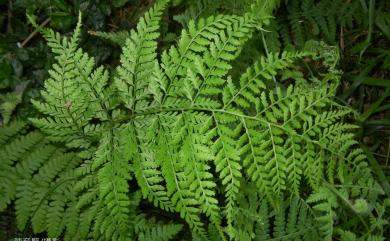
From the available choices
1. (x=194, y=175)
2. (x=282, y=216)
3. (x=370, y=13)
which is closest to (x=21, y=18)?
(x=194, y=175)

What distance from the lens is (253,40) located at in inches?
114

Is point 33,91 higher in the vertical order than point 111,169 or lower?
higher

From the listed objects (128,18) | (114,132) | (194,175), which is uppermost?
(128,18)

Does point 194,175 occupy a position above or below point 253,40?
below

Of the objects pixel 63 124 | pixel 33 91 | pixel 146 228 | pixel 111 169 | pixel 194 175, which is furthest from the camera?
pixel 33 91

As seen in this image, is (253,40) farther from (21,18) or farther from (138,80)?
(21,18)

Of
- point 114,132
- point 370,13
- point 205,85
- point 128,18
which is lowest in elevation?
point 114,132

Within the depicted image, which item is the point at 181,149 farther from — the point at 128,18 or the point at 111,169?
the point at 128,18

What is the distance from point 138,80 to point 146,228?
1028 millimetres

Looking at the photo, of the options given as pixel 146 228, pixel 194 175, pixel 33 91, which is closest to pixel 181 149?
pixel 194 175

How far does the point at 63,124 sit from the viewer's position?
2021mm

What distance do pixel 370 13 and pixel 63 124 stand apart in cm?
254

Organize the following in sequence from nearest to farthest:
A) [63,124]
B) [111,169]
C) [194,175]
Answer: [194,175] → [111,169] → [63,124]

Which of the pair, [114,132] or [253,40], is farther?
[253,40]
